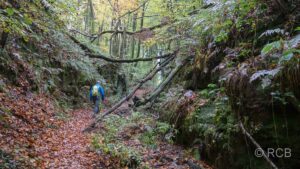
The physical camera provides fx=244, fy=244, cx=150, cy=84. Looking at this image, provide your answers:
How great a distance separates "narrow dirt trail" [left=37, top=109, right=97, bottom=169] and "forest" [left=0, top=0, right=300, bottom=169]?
0.09 feet

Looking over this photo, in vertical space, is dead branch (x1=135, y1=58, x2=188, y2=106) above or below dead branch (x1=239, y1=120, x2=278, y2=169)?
above

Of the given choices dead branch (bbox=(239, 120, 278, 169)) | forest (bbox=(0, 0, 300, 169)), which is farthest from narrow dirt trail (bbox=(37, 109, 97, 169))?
dead branch (bbox=(239, 120, 278, 169))

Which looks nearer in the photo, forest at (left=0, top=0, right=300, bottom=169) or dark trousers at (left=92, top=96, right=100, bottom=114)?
forest at (left=0, top=0, right=300, bottom=169)

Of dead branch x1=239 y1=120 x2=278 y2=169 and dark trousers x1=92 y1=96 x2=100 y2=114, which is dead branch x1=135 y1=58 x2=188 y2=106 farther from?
dead branch x1=239 y1=120 x2=278 y2=169

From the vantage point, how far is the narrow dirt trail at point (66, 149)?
5.82m

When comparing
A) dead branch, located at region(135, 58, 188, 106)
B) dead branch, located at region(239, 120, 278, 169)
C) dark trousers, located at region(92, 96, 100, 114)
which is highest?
dead branch, located at region(135, 58, 188, 106)

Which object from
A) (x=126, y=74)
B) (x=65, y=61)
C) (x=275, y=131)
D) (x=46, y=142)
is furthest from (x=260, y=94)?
(x=126, y=74)

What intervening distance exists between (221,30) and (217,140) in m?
3.50

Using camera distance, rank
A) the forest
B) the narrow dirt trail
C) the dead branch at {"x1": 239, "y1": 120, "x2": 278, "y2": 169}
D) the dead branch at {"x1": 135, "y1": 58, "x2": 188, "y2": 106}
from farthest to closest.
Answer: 1. the dead branch at {"x1": 135, "y1": 58, "x2": 188, "y2": 106}
2. the narrow dirt trail
3. the forest
4. the dead branch at {"x1": 239, "y1": 120, "x2": 278, "y2": 169}

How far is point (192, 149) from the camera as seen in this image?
6.50 metres

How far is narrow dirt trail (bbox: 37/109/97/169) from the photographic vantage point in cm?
582

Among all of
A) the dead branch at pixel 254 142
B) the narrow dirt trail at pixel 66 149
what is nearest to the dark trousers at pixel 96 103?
the narrow dirt trail at pixel 66 149

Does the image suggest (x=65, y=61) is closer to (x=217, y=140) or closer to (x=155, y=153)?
(x=155, y=153)

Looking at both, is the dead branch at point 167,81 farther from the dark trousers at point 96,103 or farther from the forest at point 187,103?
the dark trousers at point 96,103
